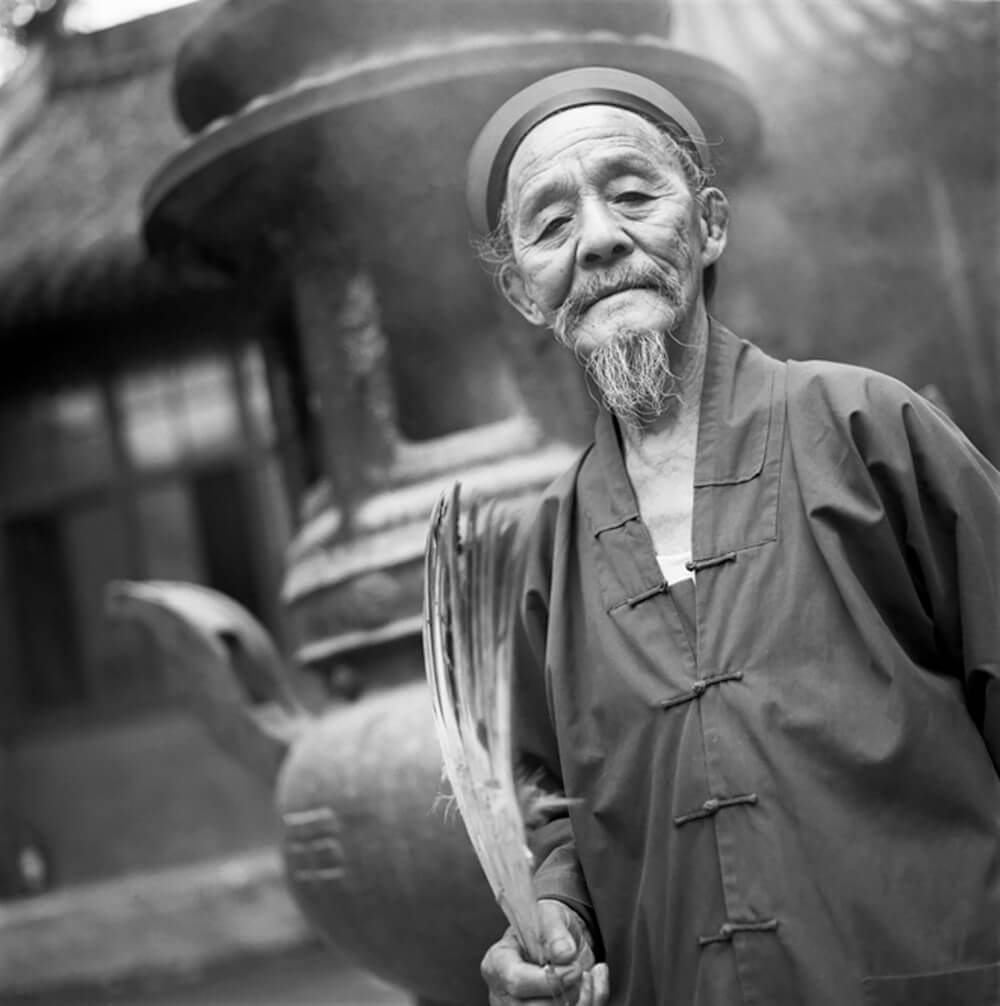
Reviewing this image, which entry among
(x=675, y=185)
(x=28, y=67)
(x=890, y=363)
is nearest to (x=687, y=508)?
(x=675, y=185)

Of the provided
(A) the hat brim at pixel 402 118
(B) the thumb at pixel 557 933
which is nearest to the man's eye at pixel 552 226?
(B) the thumb at pixel 557 933

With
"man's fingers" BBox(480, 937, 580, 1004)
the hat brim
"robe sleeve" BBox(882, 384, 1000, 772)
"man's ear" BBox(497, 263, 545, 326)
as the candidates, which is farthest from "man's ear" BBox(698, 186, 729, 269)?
"man's fingers" BBox(480, 937, 580, 1004)

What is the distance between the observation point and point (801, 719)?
162 cm

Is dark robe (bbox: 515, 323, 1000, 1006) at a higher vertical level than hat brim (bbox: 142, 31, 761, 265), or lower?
lower

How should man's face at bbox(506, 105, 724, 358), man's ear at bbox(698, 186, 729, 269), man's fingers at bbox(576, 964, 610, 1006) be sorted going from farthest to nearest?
man's ear at bbox(698, 186, 729, 269) < man's face at bbox(506, 105, 724, 358) < man's fingers at bbox(576, 964, 610, 1006)

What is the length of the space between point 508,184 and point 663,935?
96 cm

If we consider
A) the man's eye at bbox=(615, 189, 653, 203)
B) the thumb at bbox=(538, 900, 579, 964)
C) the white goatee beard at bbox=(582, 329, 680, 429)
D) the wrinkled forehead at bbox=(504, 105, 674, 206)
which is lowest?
the thumb at bbox=(538, 900, 579, 964)

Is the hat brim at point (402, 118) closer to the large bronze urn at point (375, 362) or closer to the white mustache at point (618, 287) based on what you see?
the large bronze urn at point (375, 362)

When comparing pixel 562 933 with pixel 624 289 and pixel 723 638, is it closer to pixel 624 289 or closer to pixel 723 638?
pixel 723 638

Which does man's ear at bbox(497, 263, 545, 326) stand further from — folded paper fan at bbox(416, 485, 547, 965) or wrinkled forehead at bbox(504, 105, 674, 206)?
folded paper fan at bbox(416, 485, 547, 965)

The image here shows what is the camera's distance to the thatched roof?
7.21 meters

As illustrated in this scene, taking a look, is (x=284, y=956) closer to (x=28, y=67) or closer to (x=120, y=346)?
(x=120, y=346)

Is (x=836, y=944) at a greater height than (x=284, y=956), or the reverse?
(x=836, y=944)

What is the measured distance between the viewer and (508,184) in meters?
1.91
